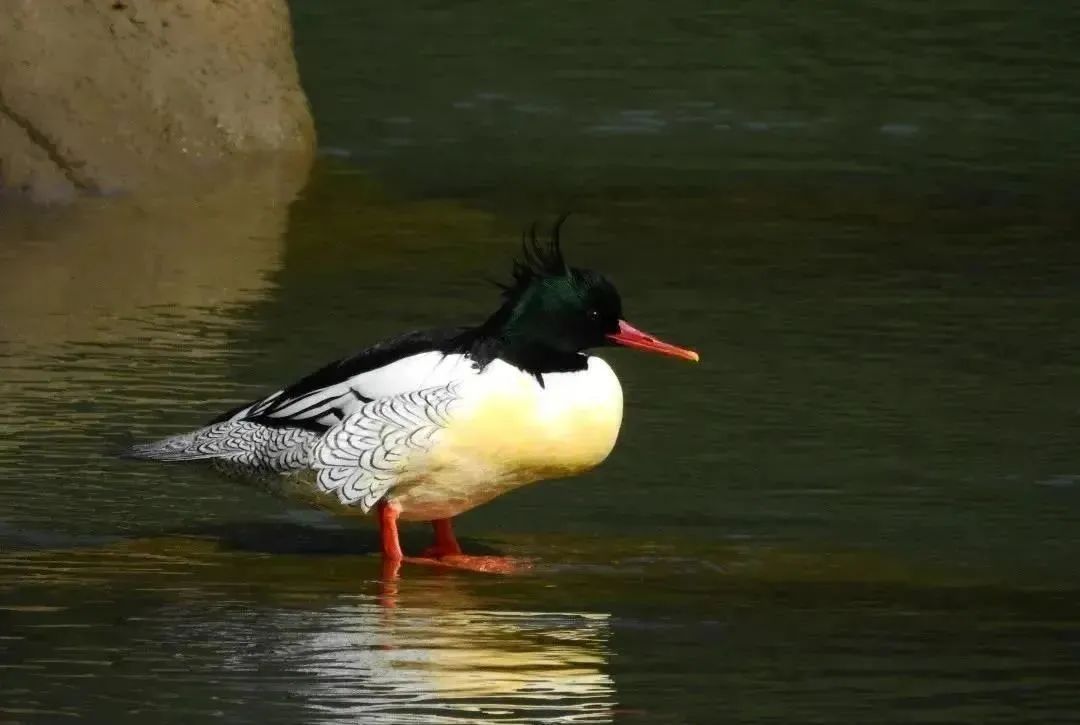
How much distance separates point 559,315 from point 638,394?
2.44 meters

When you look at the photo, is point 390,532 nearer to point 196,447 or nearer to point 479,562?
point 479,562

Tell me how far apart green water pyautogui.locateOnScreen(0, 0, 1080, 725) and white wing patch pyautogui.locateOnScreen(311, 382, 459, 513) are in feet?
1.06

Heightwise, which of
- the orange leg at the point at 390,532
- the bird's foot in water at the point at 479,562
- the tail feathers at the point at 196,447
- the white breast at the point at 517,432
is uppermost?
the white breast at the point at 517,432

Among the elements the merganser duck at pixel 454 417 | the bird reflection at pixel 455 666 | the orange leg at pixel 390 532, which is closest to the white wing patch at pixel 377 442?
the merganser duck at pixel 454 417

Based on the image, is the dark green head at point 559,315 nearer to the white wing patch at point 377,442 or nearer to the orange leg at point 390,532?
the white wing patch at point 377,442

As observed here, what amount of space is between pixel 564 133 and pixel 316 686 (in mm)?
10668

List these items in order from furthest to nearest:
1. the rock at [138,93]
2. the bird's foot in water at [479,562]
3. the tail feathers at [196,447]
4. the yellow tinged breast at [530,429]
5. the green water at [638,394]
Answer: the rock at [138,93] < the tail feathers at [196,447] < the bird's foot in water at [479,562] < the yellow tinged breast at [530,429] < the green water at [638,394]

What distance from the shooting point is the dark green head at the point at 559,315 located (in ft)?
26.6

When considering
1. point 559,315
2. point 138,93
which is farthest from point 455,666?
point 138,93

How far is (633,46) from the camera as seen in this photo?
1991cm

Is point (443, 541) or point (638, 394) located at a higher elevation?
point (638, 394)

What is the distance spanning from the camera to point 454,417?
7914mm

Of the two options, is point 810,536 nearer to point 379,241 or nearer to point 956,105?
point 379,241

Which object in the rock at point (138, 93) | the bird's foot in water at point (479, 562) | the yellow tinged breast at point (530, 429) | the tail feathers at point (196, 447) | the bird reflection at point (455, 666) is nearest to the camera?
the bird reflection at point (455, 666)
